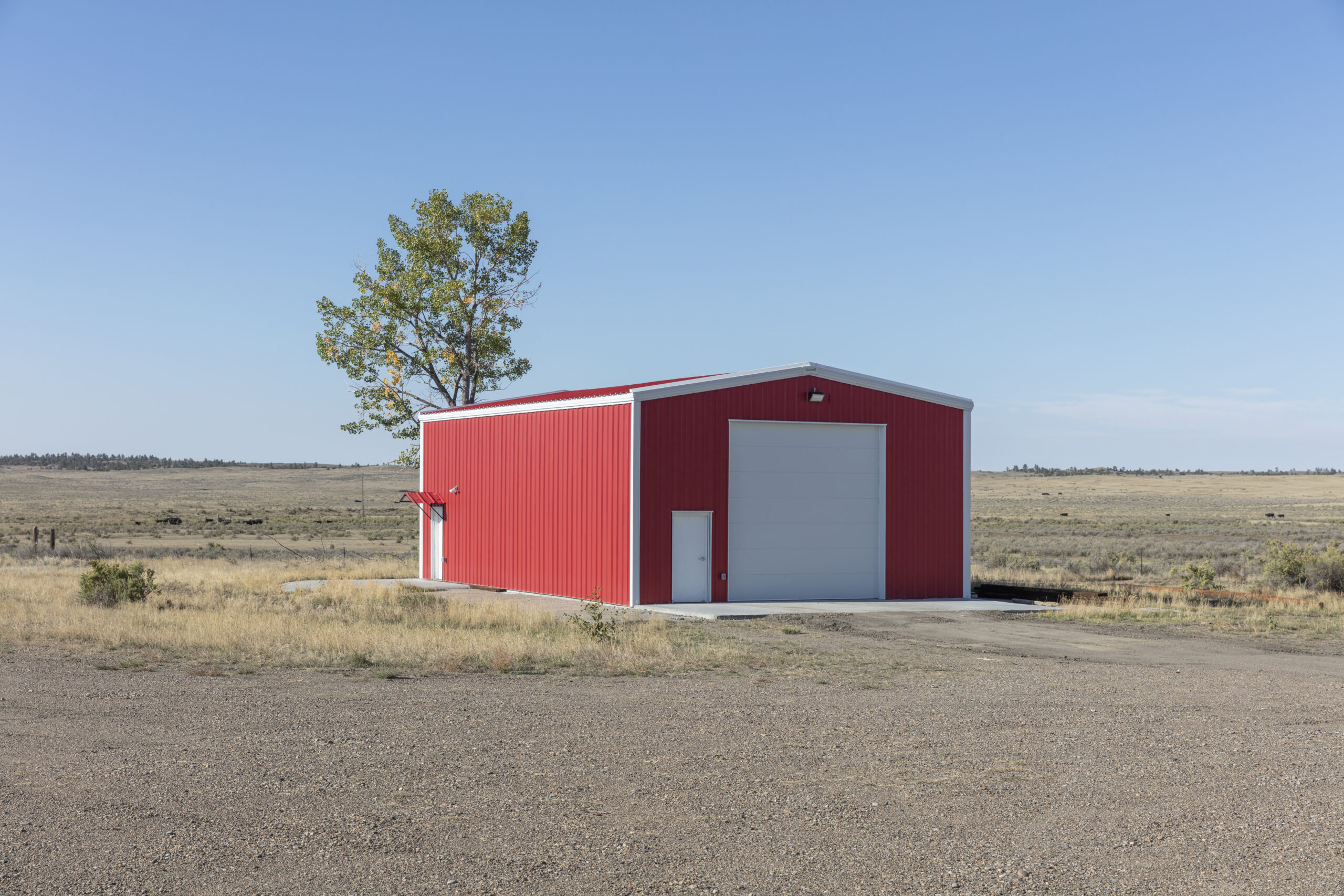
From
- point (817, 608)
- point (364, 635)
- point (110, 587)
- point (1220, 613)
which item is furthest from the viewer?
point (817, 608)

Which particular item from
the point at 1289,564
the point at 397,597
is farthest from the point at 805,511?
the point at 1289,564

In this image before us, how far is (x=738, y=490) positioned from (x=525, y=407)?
16.6 ft

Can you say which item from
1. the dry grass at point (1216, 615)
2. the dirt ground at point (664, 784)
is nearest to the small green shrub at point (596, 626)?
the dirt ground at point (664, 784)

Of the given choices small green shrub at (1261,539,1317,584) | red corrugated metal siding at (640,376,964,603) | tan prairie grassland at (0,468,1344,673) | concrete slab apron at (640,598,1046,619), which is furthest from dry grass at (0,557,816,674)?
small green shrub at (1261,539,1317,584)

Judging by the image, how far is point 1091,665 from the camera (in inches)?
584

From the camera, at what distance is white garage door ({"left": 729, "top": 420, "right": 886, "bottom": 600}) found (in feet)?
78.1

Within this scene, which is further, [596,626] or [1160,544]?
[1160,544]

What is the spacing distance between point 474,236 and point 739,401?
14724 mm

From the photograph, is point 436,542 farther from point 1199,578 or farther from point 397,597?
point 1199,578

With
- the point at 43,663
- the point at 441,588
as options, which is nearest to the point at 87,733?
the point at 43,663

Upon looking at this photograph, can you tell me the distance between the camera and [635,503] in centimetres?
2245

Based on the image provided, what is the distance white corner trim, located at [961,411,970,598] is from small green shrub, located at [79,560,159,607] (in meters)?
16.0

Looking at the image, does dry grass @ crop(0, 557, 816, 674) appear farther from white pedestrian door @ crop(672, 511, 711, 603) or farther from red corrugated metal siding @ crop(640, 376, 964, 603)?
red corrugated metal siding @ crop(640, 376, 964, 603)

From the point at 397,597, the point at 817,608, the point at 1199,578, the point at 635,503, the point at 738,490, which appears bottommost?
the point at 817,608
